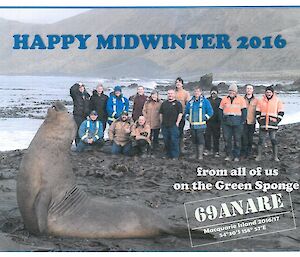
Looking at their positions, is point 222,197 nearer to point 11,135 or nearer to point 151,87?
point 151,87

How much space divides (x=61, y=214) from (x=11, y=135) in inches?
52.7

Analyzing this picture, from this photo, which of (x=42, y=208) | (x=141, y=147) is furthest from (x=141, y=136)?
(x=42, y=208)

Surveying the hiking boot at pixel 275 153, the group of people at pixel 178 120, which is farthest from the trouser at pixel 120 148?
the hiking boot at pixel 275 153

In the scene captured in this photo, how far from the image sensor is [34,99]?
20.4 ft

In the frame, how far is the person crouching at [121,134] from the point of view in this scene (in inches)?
256

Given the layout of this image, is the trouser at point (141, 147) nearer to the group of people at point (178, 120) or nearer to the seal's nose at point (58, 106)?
the group of people at point (178, 120)

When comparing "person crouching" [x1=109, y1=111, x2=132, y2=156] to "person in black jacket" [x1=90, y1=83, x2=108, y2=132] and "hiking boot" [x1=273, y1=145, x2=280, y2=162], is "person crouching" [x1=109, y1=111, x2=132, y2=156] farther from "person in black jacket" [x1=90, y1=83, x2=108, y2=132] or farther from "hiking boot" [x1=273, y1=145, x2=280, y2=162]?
"hiking boot" [x1=273, y1=145, x2=280, y2=162]

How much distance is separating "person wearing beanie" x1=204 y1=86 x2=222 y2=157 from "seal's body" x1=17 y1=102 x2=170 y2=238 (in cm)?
128

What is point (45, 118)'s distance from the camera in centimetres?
554

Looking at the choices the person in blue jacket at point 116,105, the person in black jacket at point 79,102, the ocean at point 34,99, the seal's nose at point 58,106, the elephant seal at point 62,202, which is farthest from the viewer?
the person in blue jacket at point 116,105

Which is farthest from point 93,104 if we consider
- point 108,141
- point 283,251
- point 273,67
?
point 283,251

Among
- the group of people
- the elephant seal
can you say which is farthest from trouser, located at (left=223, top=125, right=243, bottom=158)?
the elephant seal

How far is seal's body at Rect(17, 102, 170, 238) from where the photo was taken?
5.33m

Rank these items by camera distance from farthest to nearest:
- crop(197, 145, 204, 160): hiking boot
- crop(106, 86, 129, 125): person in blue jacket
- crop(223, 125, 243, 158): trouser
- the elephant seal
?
crop(223, 125, 243, 158): trouser < crop(106, 86, 129, 125): person in blue jacket < crop(197, 145, 204, 160): hiking boot < the elephant seal
